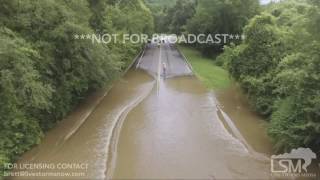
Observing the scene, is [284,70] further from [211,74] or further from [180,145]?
[211,74]

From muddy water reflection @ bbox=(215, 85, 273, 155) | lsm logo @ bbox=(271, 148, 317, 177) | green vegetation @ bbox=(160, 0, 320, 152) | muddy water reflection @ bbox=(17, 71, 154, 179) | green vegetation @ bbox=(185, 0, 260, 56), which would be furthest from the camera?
green vegetation @ bbox=(185, 0, 260, 56)

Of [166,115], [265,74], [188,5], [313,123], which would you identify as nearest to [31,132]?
[166,115]

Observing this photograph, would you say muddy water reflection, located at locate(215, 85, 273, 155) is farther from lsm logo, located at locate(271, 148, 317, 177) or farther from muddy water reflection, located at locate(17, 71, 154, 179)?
muddy water reflection, located at locate(17, 71, 154, 179)

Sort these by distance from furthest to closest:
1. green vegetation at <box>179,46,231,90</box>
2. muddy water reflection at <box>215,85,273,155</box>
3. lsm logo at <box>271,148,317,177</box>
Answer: green vegetation at <box>179,46,231,90</box> < muddy water reflection at <box>215,85,273,155</box> < lsm logo at <box>271,148,317,177</box>

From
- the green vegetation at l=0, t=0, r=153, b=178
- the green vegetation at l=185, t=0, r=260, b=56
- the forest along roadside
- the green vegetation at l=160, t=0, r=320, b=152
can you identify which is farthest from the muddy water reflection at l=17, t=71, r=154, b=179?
the green vegetation at l=185, t=0, r=260, b=56

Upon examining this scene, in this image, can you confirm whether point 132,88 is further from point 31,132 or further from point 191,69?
point 31,132

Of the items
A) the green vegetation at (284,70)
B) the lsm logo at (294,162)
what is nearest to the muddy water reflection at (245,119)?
the green vegetation at (284,70)

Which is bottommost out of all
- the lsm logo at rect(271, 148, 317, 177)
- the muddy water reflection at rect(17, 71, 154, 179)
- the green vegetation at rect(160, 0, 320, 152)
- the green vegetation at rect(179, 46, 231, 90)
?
the lsm logo at rect(271, 148, 317, 177)
